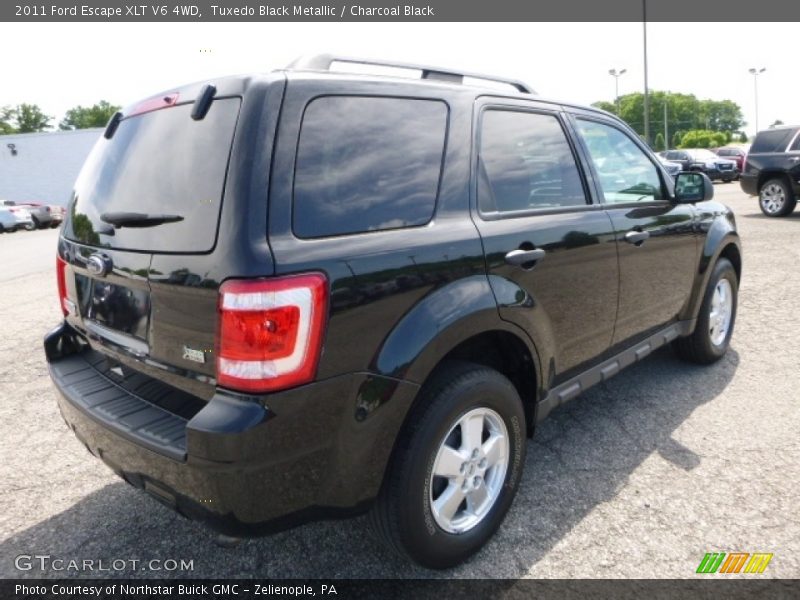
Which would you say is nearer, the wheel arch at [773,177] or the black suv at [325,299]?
the black suv at [325,299]

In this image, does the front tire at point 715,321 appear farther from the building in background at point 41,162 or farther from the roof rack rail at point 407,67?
the building in background at point 41,162

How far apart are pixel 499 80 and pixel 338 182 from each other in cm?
134

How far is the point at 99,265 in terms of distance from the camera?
2139 millimetres

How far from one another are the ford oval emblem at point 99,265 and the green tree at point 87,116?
8786 cm

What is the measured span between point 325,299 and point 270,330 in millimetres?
188

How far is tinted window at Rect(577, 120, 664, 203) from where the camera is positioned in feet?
10.4

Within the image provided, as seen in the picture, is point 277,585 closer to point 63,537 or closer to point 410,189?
point 63,537

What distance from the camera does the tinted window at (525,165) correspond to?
2.47m

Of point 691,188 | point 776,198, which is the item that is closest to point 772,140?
point 776,198

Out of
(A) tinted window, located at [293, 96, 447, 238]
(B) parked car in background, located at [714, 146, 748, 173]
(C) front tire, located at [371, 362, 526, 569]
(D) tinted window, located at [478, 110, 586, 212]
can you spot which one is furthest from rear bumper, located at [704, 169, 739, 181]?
(A) tinted window, located at [293, 96, 447, 238]

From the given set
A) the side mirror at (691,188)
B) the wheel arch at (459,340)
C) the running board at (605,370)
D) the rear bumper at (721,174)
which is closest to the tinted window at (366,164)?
the wheel arch at (459,340)

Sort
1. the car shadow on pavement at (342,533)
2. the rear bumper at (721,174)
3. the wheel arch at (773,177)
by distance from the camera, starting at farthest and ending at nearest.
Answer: the rear bumper at (721,174), the wheel arch at (773,177), the car shadow on pavement at (342,533)

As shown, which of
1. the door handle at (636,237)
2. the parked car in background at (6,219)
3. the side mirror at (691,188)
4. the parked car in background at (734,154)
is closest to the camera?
the door handle at (636,237)

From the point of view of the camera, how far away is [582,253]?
2783 millimetres
